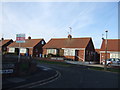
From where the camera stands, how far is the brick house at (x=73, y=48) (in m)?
38.0

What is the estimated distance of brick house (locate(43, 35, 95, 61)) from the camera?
3800cm

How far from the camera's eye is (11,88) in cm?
858

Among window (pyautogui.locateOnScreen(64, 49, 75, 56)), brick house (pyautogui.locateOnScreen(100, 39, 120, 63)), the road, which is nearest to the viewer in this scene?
the road

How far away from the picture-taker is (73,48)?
38.4 meters

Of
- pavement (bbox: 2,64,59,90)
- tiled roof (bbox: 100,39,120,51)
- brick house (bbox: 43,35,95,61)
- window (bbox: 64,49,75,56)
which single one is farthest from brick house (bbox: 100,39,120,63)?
pavement (bbox: 2,64,59,90)

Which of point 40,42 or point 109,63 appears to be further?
point 40,42

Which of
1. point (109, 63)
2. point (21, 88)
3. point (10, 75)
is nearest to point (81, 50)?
point (109, 63)

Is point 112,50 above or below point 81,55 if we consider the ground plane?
above

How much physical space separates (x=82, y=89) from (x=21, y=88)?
3552mm

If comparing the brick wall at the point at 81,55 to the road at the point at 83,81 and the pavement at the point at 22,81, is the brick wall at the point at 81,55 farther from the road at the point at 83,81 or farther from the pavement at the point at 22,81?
the pavement at the point at 22,81

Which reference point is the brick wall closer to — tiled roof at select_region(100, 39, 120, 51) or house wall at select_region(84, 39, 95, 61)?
house wall at select_region(84, 39, 95, 61)

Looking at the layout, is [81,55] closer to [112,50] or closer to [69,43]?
[69,43]

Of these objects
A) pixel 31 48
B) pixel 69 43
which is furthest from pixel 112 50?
pixel 31 48

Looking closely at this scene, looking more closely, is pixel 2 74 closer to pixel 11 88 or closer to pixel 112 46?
pixel 11 88
